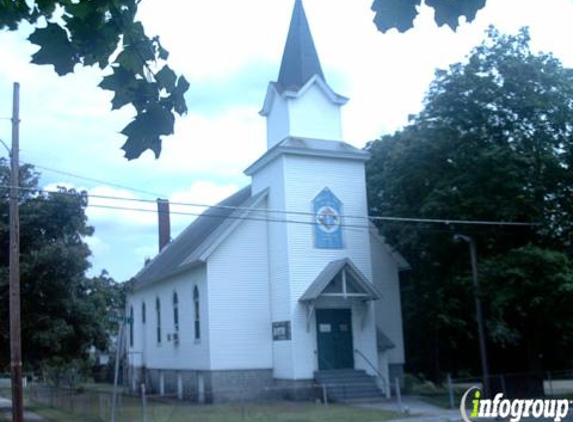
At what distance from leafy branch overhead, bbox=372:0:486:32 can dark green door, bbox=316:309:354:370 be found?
1034 inches

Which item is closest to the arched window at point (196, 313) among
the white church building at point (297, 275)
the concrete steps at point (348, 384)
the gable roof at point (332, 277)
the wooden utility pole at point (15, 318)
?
the white church building at point (297, 275)

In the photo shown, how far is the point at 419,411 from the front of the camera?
24094mm

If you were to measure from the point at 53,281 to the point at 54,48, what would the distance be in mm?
19401

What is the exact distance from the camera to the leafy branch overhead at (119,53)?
3.88m

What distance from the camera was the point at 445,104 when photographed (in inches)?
1156

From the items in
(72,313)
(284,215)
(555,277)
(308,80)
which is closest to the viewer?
(72,313)

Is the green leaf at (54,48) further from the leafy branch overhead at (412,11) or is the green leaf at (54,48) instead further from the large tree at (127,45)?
the leafy branch overhead at (412,11)

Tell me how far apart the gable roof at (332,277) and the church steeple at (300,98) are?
18.8 feet

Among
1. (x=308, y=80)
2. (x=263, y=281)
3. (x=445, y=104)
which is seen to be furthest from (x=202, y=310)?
(x=445, y=104)

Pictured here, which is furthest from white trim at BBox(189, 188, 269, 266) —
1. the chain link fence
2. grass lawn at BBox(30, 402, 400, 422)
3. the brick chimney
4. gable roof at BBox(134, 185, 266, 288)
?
the brick chimney

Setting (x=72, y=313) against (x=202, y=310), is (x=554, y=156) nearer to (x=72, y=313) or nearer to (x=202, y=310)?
(x=202, y=310)

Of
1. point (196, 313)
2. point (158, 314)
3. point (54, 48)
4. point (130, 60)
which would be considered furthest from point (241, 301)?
point (54, 48)

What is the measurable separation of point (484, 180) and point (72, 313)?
15.8 meters

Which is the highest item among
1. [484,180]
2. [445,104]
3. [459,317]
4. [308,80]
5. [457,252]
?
[308,80]
